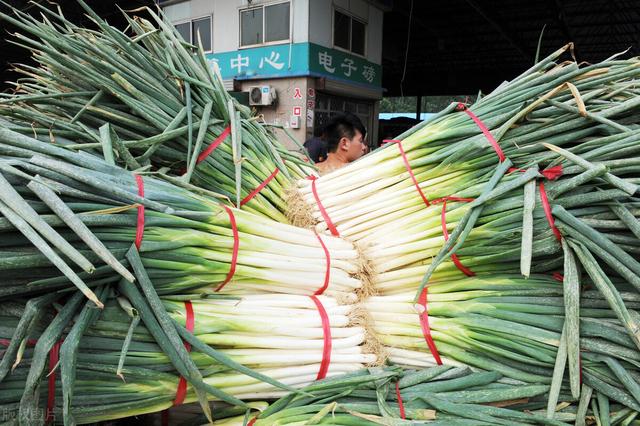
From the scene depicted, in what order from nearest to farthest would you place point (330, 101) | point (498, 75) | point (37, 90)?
point (37, 90) < point (330, 101) < point (498, 75)

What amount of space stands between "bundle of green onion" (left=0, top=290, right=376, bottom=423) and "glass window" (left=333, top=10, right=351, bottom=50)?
289 inches

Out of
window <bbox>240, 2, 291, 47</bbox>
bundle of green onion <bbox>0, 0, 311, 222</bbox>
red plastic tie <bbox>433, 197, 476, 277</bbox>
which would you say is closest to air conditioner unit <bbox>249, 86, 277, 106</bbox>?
window <bbox>240, 2, 291, 47</bbox>

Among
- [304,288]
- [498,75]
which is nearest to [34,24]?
[304,288]

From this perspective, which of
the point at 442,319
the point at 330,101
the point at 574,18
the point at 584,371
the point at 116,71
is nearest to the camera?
the point at 584,371

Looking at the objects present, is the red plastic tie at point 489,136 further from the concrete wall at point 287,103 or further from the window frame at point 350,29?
the window frame at point 350,29

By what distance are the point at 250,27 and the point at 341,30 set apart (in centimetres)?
157

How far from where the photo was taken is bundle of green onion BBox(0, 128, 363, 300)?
3.01 feet

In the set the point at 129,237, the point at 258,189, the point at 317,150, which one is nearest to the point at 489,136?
the point at 258,189

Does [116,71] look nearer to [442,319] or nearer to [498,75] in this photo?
[442,319]

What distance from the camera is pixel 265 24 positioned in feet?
25.3

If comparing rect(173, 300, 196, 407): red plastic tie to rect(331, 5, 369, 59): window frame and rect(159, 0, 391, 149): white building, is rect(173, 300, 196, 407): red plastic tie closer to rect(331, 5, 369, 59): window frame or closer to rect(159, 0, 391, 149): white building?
rect(159, 0, 391, 149): white building

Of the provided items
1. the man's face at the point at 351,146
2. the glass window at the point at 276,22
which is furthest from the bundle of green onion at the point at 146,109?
the glass window at the point at 276,22

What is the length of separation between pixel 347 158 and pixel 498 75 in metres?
16.2

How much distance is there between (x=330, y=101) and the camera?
809 centimetres
